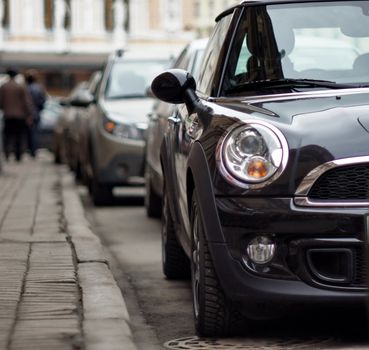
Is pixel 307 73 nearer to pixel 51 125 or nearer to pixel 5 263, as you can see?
pixel 5 263

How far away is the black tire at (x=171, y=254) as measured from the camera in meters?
8.59

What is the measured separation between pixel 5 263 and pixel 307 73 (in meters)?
2.26

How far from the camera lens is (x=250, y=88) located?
7133 millimetres

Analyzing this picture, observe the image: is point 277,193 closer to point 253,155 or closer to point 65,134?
point 253,155

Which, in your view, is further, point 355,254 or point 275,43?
point 275,43

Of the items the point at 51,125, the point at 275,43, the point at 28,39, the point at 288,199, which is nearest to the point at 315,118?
the point at 288,199

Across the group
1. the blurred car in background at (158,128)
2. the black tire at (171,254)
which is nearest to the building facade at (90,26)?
the blurred car in background at (158,128)

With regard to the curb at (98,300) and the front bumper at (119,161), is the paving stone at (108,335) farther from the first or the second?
the front bumper at (119,161)

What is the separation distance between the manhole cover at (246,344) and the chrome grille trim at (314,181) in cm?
67

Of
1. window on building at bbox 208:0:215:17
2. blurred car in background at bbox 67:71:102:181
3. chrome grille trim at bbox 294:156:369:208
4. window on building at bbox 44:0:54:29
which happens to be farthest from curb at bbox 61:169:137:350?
window on building at bbox 208:0:215:17

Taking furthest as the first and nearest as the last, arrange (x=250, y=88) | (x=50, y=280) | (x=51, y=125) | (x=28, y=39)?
(x=28, y=39) < (x=51, y=125) < (x=50, y=280) < (x=250, y=88)

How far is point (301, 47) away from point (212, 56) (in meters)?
0.59

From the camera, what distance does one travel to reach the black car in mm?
6184

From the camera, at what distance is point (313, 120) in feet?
21.2
